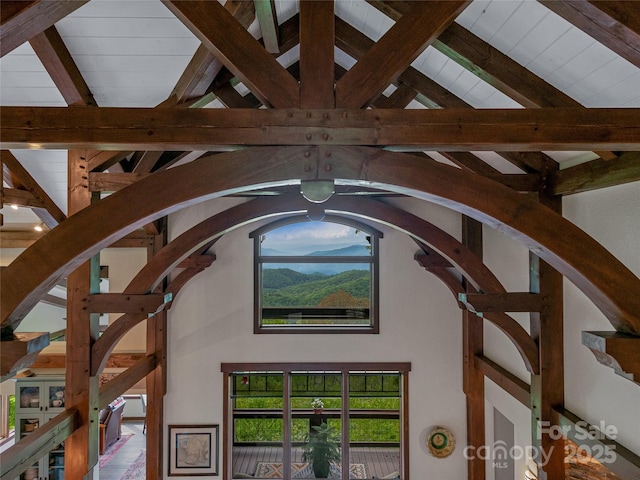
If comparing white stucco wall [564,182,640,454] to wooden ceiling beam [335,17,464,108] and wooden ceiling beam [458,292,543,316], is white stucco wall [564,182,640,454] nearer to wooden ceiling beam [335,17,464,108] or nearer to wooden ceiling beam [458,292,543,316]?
wooden ceiling beam [458,292,543,316]

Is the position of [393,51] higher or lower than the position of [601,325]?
higher

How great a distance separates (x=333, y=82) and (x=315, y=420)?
5.50m

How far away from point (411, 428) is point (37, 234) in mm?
6022

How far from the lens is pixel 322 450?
5852 millimetres

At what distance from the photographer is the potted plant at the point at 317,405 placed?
5.94 metres

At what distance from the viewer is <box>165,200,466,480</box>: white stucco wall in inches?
212

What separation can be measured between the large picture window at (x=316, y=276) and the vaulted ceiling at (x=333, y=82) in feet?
6.96

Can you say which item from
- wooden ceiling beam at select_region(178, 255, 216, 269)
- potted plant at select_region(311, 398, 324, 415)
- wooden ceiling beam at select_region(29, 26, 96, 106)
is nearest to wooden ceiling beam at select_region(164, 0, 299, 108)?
wooden ceiling beam at select_region(29, 26, 96, 106)

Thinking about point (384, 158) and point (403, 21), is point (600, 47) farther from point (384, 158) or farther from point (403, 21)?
point (384, 158)

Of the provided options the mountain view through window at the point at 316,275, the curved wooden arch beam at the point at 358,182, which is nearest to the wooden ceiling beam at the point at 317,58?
the curved wooden arch beam at the point at 358,182

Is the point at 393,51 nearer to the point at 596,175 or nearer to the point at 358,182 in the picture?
the point at 358,182

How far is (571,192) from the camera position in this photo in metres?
3.11

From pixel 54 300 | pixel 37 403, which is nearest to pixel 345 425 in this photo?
pixel 37 403

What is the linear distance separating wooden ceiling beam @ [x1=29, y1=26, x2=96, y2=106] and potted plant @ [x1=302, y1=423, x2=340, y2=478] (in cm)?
516
